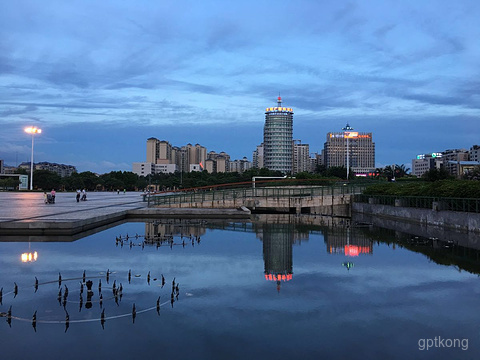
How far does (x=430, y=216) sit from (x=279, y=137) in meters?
158

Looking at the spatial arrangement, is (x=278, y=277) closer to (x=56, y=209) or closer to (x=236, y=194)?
(x=56, y=209)

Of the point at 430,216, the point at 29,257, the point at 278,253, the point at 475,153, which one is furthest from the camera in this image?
the point at 475,153

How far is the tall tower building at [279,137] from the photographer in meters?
186

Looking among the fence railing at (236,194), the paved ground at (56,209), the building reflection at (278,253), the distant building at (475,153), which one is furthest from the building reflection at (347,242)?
the distant building at (475,153)

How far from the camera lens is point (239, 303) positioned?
1066cm

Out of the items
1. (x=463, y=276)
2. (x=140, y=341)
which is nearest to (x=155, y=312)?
(x=140, y=341)

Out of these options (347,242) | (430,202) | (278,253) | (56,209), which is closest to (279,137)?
(430,202)

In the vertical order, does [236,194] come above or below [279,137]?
below

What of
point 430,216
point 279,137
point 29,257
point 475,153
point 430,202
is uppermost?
point 279,137

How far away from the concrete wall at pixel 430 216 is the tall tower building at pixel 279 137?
14388 centimetres

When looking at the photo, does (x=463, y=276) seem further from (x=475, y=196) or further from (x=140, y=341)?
(x=475, y=196)

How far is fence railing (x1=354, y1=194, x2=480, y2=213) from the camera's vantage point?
85.5 feet

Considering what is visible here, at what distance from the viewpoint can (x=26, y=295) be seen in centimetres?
1102

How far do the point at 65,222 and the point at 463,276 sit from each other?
1794 cm
